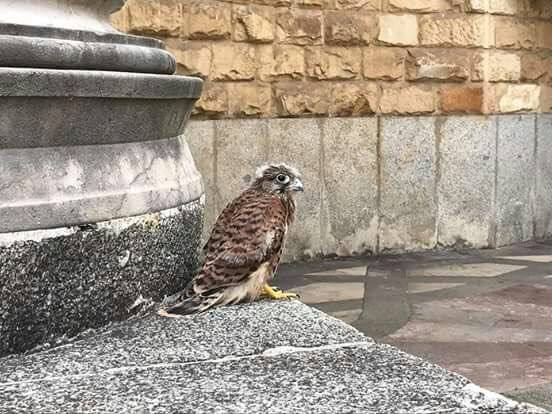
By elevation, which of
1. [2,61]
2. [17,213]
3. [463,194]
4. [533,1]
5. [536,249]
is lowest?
[536,249]

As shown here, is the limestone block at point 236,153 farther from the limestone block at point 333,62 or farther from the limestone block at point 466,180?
the limestone block at point 466,180

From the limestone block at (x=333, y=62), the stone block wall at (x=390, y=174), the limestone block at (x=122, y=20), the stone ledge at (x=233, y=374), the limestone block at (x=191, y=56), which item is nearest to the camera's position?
the stone ledge at (x=233, y=374)

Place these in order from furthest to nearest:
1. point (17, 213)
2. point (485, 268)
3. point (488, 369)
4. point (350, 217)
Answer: point (350, 217) < point (485, 268) < point (488, 369) < point (17, 213)

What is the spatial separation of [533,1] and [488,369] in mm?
4666

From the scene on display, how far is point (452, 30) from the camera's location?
22.5 ft

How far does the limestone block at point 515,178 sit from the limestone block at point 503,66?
34cm

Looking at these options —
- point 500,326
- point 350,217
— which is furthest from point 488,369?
point 350,217

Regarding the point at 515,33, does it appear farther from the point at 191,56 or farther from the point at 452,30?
the point at 191,56

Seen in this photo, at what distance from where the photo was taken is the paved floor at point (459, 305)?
145 inches

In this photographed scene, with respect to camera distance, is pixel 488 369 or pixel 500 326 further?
pixel 500 326

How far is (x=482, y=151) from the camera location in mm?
7020

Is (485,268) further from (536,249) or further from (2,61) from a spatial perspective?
(2,61)

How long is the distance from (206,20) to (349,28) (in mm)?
1202

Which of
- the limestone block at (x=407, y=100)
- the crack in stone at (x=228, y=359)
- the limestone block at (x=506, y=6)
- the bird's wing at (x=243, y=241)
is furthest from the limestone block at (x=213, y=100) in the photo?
the crack in stone at (x=228, y=359)
